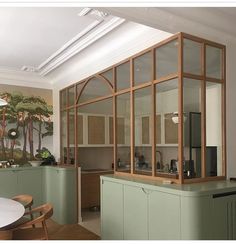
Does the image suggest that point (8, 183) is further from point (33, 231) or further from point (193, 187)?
point (193, 187)

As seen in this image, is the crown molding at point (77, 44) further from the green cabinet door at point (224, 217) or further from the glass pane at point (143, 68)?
the green cabinet door at point (224, 217)

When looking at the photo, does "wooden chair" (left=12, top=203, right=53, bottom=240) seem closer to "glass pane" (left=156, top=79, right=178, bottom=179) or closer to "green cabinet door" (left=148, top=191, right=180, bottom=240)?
"green cabinet door" (left=148, top=191, right=180, bottom=240)

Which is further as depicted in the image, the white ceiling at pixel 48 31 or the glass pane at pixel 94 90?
the glass pane at pixel 94 90

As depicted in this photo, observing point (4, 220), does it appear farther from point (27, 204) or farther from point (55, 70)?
point (55, 70)

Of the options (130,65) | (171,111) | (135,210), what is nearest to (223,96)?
(171,111)

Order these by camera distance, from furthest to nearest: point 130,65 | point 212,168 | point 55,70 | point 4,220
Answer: point 55,70 < point 130,65 < point 212,168 < point 4,220

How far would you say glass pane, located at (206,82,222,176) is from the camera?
3523 mm

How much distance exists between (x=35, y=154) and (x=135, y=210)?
3.72 metres

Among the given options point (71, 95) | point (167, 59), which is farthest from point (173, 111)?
point (71, 95)

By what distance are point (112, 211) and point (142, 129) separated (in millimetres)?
1189

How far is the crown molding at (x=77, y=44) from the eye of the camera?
3797mm

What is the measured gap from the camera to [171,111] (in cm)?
362

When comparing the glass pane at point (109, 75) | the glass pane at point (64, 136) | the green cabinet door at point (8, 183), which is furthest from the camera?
the glass pane at point (64, 136)

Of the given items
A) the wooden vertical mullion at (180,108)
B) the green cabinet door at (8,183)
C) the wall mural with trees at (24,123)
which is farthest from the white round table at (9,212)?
the wall mural with trees at (24,123)
